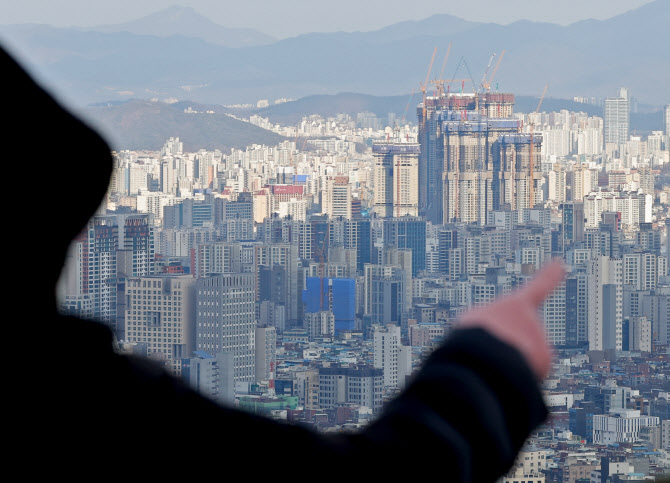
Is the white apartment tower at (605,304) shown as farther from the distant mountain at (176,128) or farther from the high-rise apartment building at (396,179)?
the distant mountain at (176,128)

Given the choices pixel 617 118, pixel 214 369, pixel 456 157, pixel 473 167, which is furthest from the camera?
pixel 617 118

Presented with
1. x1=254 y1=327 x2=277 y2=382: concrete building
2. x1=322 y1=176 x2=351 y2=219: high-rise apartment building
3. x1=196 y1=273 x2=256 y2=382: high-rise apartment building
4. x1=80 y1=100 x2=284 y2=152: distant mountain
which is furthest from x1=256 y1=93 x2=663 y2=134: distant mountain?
x1=254 y1=327 x2=277 y2=382: concrete building

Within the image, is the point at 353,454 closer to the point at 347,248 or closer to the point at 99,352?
the point at 99,352

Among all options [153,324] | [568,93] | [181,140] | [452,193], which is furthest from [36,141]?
[568,93]

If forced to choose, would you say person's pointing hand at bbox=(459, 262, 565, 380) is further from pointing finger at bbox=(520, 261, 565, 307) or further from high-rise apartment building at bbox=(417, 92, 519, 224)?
high-rise apartment building at bbox=(417, 92, 519, 224)

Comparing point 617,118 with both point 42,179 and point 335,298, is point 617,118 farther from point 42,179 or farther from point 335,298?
point 42,179

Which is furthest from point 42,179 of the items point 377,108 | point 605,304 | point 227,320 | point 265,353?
point 377,108

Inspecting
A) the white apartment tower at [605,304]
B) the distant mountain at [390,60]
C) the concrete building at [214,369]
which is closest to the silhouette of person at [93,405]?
the concrete building at [214,369]
